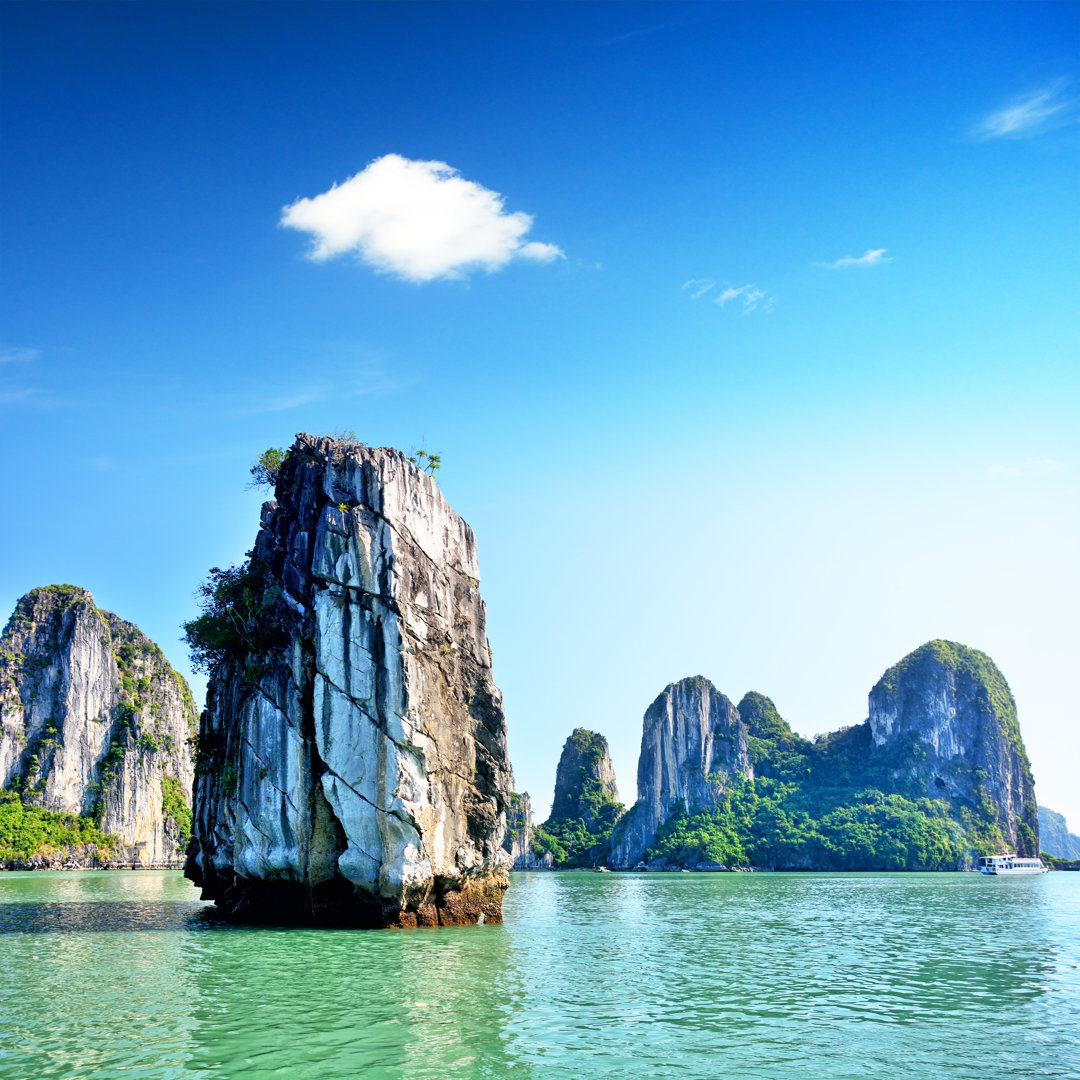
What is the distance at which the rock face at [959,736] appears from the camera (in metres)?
97.4

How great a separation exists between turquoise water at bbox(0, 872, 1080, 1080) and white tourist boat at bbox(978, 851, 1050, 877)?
60.2m

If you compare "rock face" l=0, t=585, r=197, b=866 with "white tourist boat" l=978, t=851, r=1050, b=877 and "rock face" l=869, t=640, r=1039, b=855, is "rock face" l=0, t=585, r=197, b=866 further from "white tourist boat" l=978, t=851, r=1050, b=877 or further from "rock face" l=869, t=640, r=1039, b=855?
"rock face" l=869, t=640, r=1039, b=855

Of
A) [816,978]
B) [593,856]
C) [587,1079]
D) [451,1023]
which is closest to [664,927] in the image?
[816,978]

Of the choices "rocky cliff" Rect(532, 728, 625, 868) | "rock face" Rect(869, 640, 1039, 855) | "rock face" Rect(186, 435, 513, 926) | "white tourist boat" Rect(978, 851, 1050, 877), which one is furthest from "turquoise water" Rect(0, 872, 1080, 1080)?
"rocky cliff" Rect(532, 728, 625, 868)

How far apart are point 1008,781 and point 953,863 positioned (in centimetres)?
1530

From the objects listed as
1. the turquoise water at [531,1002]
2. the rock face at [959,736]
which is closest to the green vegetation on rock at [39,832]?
the turquoise water at [531,1002]

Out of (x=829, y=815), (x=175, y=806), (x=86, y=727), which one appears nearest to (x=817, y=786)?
(x=829, y=815)

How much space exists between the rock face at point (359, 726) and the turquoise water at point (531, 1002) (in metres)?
1.29

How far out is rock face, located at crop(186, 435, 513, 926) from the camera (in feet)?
66.4

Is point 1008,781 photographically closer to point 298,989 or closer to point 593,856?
point 593,856

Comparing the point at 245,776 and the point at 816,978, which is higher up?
the point at 245,776

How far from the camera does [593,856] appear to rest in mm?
108688

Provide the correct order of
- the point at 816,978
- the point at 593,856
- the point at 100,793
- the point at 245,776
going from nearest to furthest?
the point at 816,978, the point at 245,776, the point at 100,793, the point at 593,856

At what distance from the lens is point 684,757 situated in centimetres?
10944
